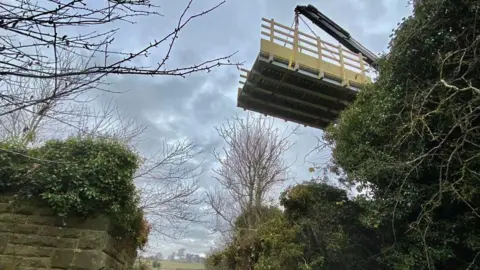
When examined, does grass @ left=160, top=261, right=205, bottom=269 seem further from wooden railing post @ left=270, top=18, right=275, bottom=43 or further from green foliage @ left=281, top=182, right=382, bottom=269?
wooden railing post @ left=270, top=18, right=275, bottom=43

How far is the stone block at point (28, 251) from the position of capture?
352 centimetres

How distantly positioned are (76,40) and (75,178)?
267 cm

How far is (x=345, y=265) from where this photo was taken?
540 cm

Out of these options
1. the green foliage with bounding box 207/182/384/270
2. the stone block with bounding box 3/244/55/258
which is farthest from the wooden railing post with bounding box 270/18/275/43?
the stone block with bounding box 3/244/55/258

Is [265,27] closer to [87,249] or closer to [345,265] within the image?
[345,265]

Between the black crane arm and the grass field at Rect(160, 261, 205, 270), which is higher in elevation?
the black crane arm

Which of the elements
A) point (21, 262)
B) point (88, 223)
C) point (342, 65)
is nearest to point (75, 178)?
point (88, 223)

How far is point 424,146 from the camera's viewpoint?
4230 millimetres

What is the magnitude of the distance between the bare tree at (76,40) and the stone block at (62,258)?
2.52 m

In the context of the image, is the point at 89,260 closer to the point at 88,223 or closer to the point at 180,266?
the point at 88,223

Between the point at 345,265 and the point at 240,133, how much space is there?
5173mm

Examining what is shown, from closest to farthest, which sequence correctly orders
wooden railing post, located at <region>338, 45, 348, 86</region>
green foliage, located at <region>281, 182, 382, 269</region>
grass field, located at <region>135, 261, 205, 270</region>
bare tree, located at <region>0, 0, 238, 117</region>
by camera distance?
bare tree, located at <region>0, 0, 238, 117</region>
green foliage, located at <region>281, 182, 382, 269</region>
wooden railing post, located at <region>338, 45, 348, 86</region>
grass field, located at <region>135, 261, 205, 270</region>

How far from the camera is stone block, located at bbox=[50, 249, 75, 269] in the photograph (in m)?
3.50

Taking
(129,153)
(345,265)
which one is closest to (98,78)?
(129,153)
